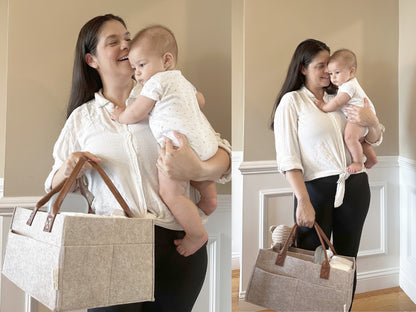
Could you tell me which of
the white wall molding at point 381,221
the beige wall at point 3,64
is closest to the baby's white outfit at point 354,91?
the white wall molding at point 381,221

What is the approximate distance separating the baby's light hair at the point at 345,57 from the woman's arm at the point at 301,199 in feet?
0.97

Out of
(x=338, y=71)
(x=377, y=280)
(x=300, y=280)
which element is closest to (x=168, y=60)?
(x=338, y=71)

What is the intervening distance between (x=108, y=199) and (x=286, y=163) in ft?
1.43

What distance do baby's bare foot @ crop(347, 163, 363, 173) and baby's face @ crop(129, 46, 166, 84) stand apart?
0.53m

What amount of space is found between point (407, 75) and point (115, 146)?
0.78 metres

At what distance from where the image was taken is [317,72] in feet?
3.31

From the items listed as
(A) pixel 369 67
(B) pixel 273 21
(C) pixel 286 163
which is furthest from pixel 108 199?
(A) pixel 369 67

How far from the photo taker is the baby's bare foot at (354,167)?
40.7 inches

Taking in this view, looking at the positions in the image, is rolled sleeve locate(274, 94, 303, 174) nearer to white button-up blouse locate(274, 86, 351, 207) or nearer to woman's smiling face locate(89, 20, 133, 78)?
white button-up blouse locate(274, 86, 351, 207)

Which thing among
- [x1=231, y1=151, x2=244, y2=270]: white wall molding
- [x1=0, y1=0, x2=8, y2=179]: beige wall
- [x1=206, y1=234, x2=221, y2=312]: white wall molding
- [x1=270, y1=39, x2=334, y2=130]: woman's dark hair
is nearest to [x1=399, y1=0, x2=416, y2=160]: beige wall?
[x1=270, y1=39, x2=334, y2=130]: woman's dark hair

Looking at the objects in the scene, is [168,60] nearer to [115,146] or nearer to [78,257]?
[115,146]

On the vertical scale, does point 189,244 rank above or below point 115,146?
below

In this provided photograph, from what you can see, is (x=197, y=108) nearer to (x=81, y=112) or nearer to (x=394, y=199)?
(x=81, y=112)

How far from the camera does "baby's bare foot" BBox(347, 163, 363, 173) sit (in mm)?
1034
